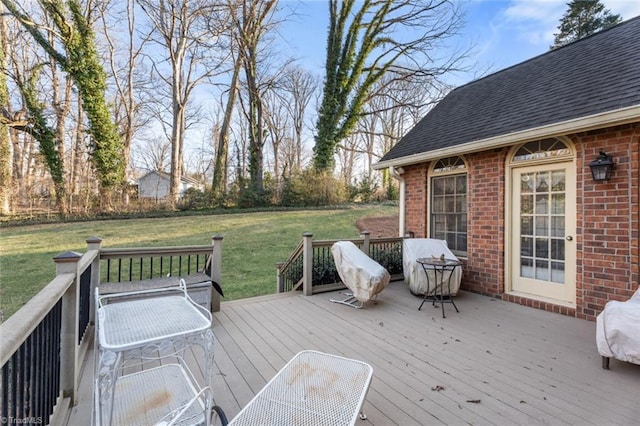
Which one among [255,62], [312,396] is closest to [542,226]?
[312,396]

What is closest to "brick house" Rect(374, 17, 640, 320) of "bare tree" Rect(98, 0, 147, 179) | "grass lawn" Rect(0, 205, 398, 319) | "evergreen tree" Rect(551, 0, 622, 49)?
"grass lawn" Rect(0, 205, 398, 319)

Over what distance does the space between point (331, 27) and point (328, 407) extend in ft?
52.2

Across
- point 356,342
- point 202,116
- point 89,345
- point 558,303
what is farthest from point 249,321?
point 202,116

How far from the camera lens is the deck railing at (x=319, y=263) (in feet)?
16.4

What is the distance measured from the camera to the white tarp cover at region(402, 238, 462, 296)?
178 inches

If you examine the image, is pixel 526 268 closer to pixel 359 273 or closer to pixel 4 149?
pixel 359 273

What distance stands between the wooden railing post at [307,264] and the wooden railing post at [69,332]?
10.3 feet

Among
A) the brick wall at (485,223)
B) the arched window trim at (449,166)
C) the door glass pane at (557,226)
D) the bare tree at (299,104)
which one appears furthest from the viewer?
the bare tree at (299,104)

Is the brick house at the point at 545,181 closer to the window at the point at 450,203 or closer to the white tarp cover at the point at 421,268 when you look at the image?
the window at the point at 450,203

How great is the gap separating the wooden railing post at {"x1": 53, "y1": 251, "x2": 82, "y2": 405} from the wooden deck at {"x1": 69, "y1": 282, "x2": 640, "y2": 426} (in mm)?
172

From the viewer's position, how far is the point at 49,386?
1800mm

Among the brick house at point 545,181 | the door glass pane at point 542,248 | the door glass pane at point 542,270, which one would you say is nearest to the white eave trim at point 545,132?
the brick house at point 545,181

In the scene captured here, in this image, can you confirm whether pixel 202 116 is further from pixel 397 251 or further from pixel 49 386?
pixel 49 386

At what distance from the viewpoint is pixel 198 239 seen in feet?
30.9
